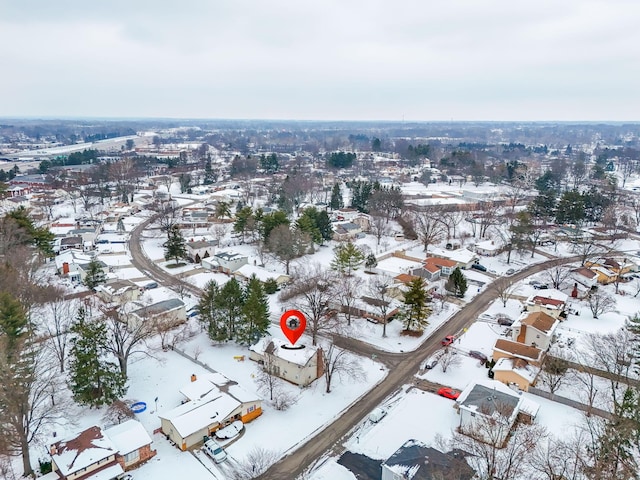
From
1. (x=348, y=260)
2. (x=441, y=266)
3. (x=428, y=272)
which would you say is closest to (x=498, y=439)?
(x=428, y=272)

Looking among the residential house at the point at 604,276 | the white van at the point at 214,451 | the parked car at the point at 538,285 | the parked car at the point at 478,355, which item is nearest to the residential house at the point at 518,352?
the parked car at the point at 478,355

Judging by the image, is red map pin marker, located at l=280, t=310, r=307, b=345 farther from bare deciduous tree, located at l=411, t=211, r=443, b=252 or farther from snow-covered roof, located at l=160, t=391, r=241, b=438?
bare deciduous tree, located at l=411, t=211, r=443, b=252

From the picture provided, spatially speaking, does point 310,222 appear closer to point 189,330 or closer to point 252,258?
point 252,258

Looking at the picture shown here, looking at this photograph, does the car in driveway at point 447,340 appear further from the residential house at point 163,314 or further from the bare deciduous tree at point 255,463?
the residential house at point 163,314

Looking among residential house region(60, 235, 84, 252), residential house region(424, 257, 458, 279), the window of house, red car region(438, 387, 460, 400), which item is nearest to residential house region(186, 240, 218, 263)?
residential house region(60, 235, 84, 252)

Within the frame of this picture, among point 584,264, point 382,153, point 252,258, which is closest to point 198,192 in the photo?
point 252,258

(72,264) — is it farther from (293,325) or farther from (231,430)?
(231,430)
